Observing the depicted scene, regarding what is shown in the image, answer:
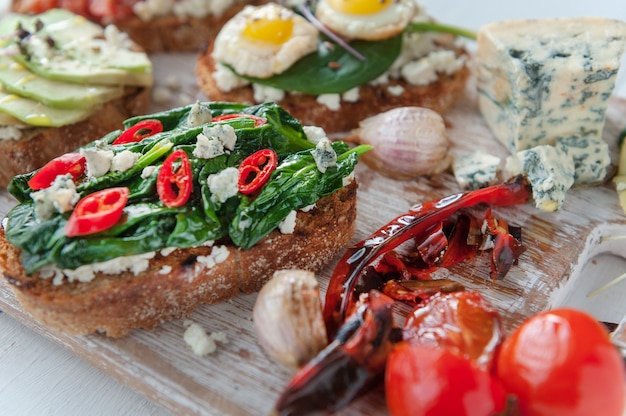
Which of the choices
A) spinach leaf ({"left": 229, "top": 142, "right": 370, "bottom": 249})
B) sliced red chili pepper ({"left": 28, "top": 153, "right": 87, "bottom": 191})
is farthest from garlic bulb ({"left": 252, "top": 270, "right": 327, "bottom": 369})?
sliced red chili pepper ({"left": 28, "top": 153, "right": 87, "bottom": 191})

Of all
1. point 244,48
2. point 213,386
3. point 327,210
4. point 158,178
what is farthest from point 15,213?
point 244,48

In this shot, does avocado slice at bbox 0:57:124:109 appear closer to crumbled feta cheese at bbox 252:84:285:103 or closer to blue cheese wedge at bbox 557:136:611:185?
crumbled feta cheese at bbox 252:84:285:103

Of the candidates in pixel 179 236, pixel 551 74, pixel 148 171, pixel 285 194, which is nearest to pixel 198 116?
pixel 148 171

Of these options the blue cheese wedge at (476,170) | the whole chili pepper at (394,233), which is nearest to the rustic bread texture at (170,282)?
the whole chili pepper at (394,233)

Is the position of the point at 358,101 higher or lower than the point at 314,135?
lower

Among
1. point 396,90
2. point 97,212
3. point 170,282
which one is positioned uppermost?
point 396,90

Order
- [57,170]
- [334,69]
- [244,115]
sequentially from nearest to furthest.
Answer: [57,170] < [244,115] < [334,69]

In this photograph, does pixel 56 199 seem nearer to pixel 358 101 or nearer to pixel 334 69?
pixel 334 69
